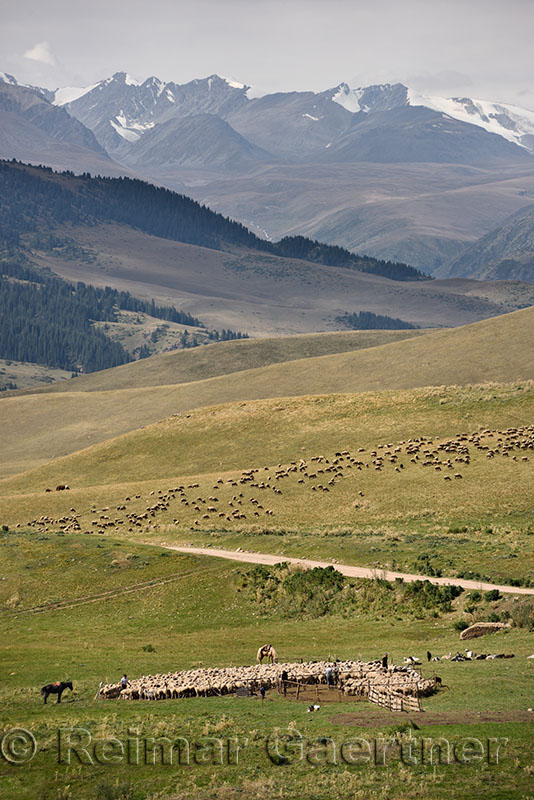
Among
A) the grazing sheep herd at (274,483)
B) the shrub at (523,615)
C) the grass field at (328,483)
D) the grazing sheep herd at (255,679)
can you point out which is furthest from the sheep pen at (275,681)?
the grazing sheep herd at (274,483)

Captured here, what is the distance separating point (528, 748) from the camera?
24.5 m

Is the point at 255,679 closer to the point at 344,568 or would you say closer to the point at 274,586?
the point at 274,586

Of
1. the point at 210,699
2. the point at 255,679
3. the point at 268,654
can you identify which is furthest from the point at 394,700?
the point at 268,654

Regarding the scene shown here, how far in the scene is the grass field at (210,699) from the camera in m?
24.0

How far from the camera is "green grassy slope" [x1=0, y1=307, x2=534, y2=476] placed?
153 m

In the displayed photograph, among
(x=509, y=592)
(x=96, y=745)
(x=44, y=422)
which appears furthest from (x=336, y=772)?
(x=44, y=422)

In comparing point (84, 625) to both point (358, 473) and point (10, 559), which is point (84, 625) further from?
point (358, 473)

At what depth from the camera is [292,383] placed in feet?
566

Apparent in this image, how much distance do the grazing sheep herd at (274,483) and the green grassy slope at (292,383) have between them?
59965mm

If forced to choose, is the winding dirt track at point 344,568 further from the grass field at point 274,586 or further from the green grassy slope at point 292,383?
the green grassy slope at point 292,383

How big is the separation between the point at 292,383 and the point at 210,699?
139965 millimetres

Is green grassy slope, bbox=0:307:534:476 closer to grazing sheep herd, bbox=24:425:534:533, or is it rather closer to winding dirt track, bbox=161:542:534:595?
grazing sheep herd, bbox=24:425:534:533

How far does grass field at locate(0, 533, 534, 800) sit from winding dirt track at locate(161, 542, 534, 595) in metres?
2.90

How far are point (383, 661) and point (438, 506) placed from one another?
36.7 m
